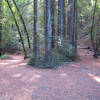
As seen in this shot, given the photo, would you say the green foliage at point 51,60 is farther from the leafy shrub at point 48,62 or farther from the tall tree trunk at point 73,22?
the tall tree trunk at point 73,22

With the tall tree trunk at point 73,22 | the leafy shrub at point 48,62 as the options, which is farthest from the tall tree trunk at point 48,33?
the tall tree trunk at point 73,22

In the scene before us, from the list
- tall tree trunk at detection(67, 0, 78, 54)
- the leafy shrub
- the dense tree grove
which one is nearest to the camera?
the leafy shrub

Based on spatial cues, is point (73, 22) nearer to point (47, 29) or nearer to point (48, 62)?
point (47, 29)

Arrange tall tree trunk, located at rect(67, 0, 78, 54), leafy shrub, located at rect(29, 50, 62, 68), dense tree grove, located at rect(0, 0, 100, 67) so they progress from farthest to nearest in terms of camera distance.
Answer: tall tree trunk, located at rect(67, 0, 78, 54), dense tree grove, located at rect(0, 0, 100, 67), leafy shrub, located at rect(29, 50, 62, 68)

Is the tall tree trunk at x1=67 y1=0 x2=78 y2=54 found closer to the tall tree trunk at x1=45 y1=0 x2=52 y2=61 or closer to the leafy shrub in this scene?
the leafy shrub

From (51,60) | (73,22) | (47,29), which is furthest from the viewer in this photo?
(73,22)

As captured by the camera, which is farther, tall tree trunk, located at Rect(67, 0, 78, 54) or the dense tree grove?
tall tree trunk, located at Rect(67, 0, 78, 54)

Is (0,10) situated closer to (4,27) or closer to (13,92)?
(4,27)

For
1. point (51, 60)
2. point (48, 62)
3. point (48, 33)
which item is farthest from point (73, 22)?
point (48, 62)

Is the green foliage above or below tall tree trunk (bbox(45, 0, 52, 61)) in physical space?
below

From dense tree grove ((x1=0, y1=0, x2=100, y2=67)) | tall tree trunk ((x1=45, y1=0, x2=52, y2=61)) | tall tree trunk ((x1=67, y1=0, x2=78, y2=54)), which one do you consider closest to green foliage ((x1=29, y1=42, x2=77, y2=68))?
dense tree grove ((x1=0, y1=0, x2=100, y2=67))

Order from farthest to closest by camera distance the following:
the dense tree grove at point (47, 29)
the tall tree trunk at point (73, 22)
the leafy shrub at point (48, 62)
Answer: the tall tree trunk at point (73, 22) < the dense tree grove at point (47, 29) < the leafy shrub at point (48, 62)

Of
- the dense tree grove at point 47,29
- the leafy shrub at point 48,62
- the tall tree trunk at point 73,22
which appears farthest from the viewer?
the tall tree trunk at point 73,22

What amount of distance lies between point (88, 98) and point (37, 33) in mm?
5536
